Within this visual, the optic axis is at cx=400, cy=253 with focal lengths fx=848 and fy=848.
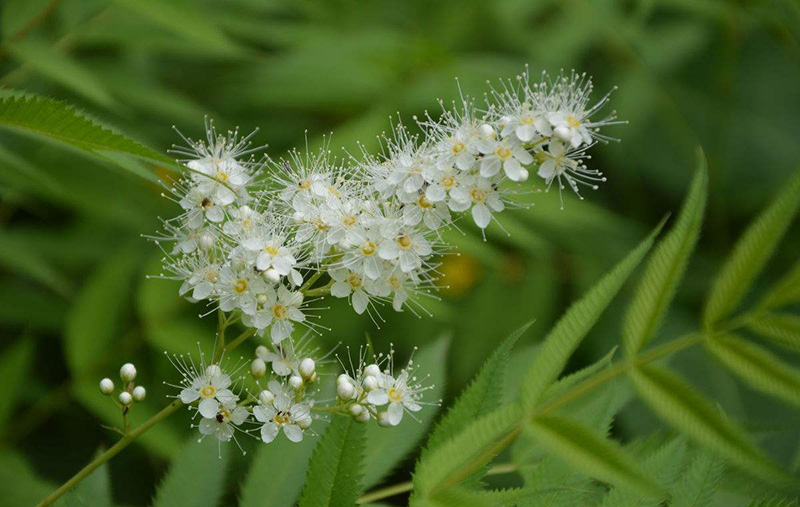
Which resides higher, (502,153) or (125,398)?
(502,153)

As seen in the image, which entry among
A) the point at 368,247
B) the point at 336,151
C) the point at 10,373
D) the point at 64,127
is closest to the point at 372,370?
the point at 368,247

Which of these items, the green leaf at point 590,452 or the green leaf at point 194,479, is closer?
the green leaf at point 590,452

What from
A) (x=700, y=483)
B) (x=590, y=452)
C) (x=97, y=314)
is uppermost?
(x=97, y=314)

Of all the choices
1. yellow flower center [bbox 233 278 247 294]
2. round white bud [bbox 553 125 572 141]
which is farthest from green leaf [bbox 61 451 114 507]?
round white bud [bbox 553 125 572 141]

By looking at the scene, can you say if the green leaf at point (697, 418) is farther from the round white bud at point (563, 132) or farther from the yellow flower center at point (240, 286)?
the yellow flower center at point (240, 286)

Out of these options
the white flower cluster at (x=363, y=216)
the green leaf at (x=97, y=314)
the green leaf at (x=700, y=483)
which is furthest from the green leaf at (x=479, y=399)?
the green leaf at (x=97, y=314)

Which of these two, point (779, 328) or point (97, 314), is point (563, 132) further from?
point (97, 314)
